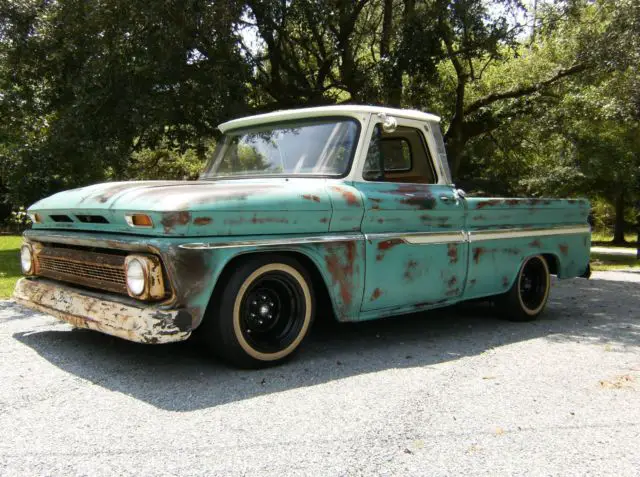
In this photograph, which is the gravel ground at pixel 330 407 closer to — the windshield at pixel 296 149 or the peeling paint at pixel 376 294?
the peeling paint at pixel 376 294

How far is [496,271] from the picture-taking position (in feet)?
18.7

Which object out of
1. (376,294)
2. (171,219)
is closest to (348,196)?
(376,294)

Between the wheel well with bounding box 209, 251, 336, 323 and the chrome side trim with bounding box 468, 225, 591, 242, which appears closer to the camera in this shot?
the wheel well with bounding box 209, 251, 336, 323

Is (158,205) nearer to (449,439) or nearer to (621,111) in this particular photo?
(449,439)

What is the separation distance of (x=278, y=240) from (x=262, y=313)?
1.80 feet

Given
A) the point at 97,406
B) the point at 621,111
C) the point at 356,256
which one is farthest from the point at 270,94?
the point at 97,406

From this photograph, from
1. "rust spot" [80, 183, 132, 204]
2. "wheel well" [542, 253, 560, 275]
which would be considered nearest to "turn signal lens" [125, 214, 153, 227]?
"rust spot" [80, 183, 132, 204]

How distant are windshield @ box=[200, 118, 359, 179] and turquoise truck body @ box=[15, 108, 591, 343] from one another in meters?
0.10

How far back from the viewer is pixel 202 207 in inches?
145

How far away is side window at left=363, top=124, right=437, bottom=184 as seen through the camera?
4.82 metres

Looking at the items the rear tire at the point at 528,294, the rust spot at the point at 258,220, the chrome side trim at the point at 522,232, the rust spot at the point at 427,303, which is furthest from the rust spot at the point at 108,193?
the rear tire at the point at 528,294

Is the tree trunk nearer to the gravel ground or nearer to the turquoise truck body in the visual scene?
the turquoise truck body

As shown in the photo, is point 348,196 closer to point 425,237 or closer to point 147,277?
point 425,237

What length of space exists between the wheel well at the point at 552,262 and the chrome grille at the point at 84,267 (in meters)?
4.52
